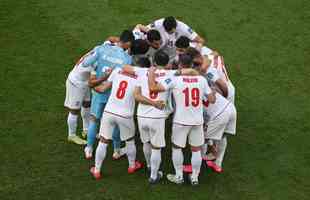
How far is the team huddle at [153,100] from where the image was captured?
755cm

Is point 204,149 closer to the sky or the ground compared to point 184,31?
closer to the ground

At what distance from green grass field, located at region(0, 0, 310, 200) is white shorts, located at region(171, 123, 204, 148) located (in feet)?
2.54

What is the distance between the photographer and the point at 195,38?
30.3 ft

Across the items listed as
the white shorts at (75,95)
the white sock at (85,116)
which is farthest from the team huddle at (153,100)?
the white sock at (85,116)

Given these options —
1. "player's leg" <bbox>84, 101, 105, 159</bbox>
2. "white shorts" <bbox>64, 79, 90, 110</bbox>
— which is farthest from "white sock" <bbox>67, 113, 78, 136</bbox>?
"player's leg" <bbox>84, 101, 105, 159</bbox>

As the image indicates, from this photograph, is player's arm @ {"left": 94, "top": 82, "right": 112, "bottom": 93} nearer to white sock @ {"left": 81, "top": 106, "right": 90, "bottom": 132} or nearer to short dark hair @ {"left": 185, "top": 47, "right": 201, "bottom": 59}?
white sock @ {"left": 81, "top": 106, "right": 90, "bottom": 132}

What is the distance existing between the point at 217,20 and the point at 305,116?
3657 mm

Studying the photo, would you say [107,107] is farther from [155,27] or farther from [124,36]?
[155,27]

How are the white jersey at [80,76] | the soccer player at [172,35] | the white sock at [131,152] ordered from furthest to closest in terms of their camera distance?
the soccer player at [172,35] → the white jersey at [80,76] → the white sock at [131,152]

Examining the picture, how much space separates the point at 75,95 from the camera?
28.2 ft

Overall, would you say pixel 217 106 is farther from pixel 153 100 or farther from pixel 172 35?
pixel 172 35

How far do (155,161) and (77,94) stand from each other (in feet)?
5.59

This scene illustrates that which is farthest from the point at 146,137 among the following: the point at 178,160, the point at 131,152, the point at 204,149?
the point at 204,149

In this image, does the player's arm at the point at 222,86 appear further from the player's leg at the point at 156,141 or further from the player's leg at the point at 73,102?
the player's leg at the point at 73,102
